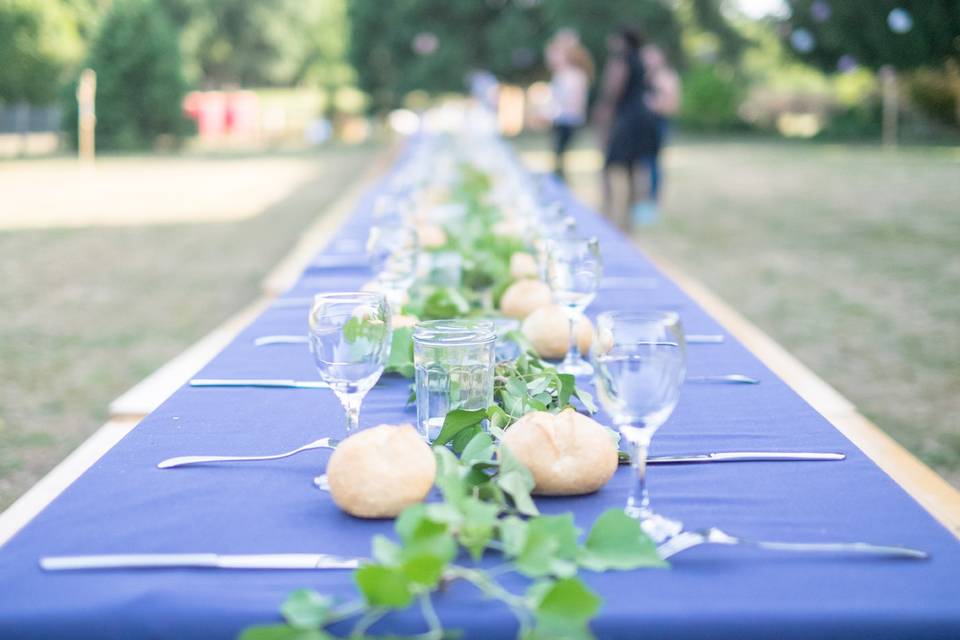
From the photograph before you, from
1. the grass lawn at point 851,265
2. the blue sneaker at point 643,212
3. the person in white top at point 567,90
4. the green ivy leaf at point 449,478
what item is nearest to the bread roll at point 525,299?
the green ivy leaf at point 449,478

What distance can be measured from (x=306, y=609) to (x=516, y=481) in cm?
32

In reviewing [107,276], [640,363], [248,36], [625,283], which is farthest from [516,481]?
[248,36]

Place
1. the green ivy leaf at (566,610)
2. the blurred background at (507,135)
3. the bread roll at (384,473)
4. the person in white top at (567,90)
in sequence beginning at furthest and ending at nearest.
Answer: the person in white top at (567,90) → the blurred background at (507,135) → the bread roll at (384,473) → the green ivy leaf at (566,610)

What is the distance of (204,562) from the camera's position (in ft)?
3.72

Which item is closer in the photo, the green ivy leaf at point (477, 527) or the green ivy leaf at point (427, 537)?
the green ivy leaf at point (427, 537)

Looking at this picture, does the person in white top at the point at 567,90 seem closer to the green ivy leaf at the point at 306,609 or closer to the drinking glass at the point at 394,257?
the drinking glass at the point at 394,257

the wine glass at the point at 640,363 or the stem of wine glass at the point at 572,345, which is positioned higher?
the wine glass at the point at 640,363

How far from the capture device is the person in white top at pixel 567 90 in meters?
11.4

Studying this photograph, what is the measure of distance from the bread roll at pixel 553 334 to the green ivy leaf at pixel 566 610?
113cm

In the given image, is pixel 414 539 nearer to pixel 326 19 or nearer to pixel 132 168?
pixel 132 168

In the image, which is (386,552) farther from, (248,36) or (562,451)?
(248,36)

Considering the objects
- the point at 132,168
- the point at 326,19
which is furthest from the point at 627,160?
the point at 326,19

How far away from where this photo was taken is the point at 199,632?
1.04m

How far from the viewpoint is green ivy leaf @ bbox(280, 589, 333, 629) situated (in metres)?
0.95
